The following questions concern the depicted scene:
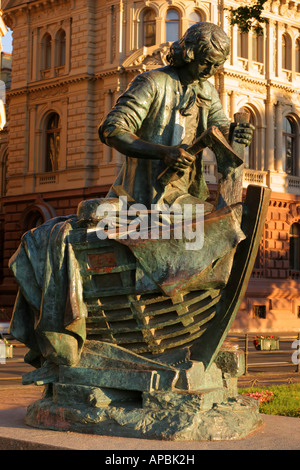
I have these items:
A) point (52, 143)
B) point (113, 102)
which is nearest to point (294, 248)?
point (113, 102)

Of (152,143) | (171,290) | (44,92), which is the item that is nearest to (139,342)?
(171,290)

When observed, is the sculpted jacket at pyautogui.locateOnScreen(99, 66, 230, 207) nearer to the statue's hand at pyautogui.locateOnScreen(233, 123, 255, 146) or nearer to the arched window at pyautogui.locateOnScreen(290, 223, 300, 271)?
the statue's hand at pyautogui.locateOnScreen(233, 123, 255, 146)

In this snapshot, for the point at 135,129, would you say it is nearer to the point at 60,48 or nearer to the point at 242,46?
the point at 242,46

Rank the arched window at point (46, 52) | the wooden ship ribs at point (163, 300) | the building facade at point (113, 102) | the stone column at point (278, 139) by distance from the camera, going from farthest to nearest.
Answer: the arched window at point (46, 52), the stone column at point (278, 139), the building facade at point (113, 102), the wooden ship ribs at point (163, 300)

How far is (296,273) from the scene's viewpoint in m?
30.7

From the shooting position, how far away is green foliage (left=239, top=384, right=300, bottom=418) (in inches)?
301

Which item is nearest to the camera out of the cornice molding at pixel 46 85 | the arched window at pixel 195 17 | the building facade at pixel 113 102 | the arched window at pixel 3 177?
the building facade at pixel 113 102

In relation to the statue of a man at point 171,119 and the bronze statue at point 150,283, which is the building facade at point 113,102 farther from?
the bronze statue at point 150,283

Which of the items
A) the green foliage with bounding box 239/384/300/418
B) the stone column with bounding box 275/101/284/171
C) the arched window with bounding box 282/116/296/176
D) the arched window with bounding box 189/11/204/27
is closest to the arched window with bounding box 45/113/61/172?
the arched window with bounding box 189/11/204/27

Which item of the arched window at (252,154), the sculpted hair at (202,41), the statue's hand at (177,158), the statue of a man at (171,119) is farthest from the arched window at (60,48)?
the statue's hand at (177,158)

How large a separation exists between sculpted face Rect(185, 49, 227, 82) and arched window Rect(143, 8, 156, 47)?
24.6 metres

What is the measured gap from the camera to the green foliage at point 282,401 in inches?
301

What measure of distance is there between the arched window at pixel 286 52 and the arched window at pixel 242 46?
83.2 inches

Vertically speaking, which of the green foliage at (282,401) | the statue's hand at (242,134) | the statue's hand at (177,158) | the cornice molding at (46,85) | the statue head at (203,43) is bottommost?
the green foliage at (282,401)
